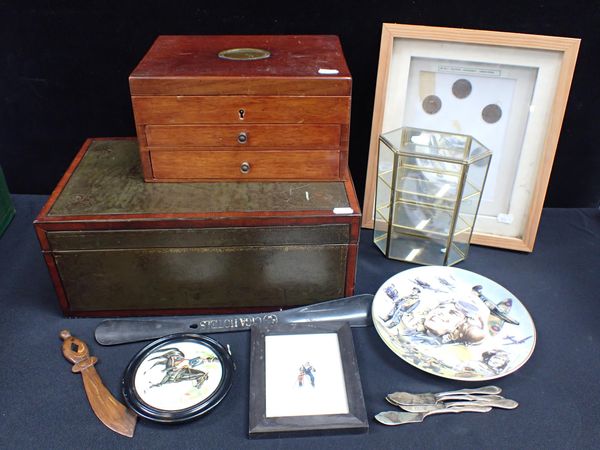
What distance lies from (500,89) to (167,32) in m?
0.71

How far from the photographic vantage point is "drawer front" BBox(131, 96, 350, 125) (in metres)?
0.97

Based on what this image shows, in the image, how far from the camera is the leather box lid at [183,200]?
38.1 inches

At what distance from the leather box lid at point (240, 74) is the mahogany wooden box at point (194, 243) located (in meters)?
0.18

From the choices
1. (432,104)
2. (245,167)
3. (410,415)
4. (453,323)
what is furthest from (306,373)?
(432,104)

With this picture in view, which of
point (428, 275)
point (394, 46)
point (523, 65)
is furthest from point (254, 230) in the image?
point (523, 65)

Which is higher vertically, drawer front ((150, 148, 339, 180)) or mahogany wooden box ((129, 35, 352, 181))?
mahogany wooden box ((129, 35, 352, 181))

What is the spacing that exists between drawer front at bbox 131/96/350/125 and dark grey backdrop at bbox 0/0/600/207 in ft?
0.95

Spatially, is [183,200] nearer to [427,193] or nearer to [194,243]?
[194,243]

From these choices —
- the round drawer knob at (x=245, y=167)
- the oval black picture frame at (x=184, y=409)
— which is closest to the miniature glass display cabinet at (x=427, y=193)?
the round drawer knob at (x=245, y=167)

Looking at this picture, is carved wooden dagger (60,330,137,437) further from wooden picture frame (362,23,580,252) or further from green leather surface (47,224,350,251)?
wooden picture frame (362,23,580,252)

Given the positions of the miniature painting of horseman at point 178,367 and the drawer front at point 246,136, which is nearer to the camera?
the miniature painting of horseman at point 178,367

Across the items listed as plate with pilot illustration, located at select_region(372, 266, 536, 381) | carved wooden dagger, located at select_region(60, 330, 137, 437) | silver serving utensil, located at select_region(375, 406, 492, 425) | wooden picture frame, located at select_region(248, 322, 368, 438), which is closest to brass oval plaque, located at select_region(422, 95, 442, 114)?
plate with pilot illustration, located at select_region(372, 266, 536, 381)

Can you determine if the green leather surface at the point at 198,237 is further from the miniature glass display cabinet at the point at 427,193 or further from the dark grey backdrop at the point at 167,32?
the dark grey backdrop at the point at 167,32

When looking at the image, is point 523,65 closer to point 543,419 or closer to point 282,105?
point 282,105
